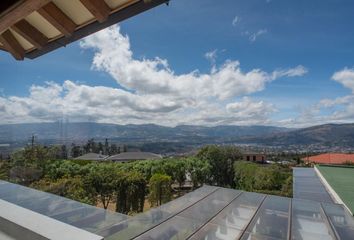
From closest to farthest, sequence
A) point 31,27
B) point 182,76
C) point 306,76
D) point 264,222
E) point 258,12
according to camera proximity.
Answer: point 31,27, point 264,222, point 258,12, point 306,76, point 182,76

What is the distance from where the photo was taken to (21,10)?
1.11m

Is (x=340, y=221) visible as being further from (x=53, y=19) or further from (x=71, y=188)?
(x=71, y=188)

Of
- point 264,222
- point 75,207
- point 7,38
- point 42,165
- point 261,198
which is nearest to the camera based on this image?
point 7,38

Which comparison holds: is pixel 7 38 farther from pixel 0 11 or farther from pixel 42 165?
pixel 42 165

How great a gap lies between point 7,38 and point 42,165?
2365cm

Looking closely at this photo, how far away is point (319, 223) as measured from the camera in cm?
320

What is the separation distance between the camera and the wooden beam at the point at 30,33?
154 cm

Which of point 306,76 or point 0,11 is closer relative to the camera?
point 0,11

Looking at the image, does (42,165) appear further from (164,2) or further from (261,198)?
(164,2)

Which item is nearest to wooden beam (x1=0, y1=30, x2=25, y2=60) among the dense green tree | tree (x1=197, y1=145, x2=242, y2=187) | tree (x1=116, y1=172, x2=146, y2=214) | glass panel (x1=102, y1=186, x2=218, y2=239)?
glass panel (x1=102, y1=186, x2=218, y2=239)

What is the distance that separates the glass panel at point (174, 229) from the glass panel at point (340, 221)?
1.57 metres

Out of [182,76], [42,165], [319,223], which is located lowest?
[42,165]

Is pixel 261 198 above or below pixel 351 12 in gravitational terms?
below

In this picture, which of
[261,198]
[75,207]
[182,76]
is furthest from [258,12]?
[182,76]
